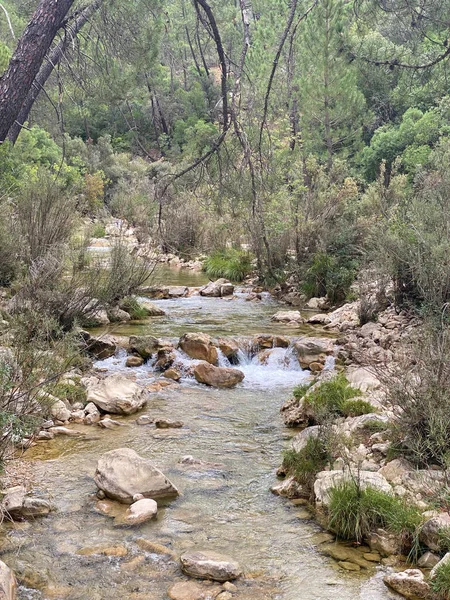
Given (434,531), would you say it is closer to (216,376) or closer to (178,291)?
(216,376)

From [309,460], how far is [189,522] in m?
1.03

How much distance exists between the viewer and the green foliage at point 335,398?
17.8 feet

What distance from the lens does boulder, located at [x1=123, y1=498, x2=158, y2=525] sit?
3838 mm

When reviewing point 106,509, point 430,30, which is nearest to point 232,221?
point 430,30

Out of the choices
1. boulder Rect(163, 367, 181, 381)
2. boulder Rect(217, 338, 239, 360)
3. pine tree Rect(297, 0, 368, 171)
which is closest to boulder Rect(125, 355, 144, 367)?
boulder Rect(163, 367, 181, 381)

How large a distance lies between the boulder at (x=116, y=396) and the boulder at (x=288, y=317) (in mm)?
4329

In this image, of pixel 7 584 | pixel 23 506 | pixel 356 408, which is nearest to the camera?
pixel 7 584

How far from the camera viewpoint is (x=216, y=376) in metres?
7.32

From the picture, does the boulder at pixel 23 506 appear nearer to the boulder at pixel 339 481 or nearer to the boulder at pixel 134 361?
the boulder at pixel 339 481

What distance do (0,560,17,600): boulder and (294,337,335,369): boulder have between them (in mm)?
5538

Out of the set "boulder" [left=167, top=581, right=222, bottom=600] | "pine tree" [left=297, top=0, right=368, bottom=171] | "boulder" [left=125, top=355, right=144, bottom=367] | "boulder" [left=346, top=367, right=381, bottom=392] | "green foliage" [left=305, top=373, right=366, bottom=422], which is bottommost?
"boulder" [left=167, top=581, right=222, bottom=600]

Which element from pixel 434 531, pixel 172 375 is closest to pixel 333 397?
pixel 434 531

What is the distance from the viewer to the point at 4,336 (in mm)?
5520

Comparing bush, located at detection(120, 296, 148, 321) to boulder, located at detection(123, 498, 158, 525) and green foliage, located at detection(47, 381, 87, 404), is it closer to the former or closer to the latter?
green foliage, located at detection(47, 381, 87, 404)
